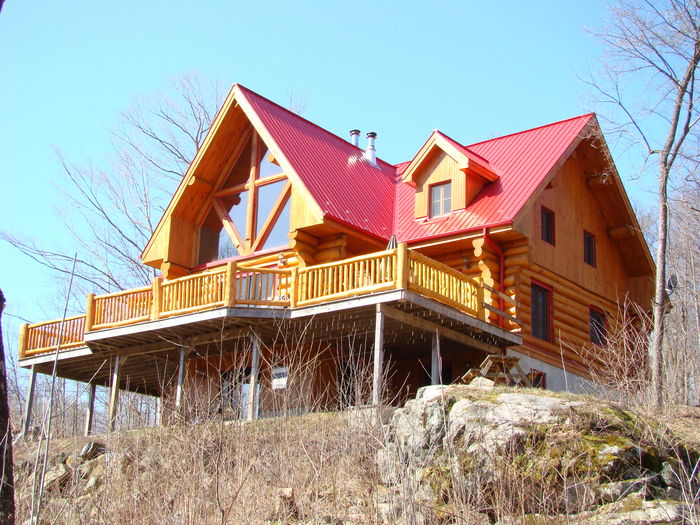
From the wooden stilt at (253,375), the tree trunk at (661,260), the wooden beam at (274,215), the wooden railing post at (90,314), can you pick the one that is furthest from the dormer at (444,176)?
the wooden railing post at (90,314)

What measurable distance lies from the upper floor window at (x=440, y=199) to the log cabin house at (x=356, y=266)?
6 cm

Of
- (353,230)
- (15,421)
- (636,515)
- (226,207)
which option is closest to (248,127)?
(226,207)

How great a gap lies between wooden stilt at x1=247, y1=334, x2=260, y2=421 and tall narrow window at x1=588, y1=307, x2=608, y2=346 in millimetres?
10314

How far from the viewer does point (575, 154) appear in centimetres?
2753

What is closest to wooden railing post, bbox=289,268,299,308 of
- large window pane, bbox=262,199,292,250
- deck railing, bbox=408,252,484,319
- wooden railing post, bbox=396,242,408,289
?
wooden railing post, bbox=396,242,408,289

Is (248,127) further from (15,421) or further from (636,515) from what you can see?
(636,515)

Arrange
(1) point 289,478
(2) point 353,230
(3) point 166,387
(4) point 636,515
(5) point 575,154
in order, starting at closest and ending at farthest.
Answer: (4) point 636,515 < (1) point 289,478 < (2) point 353,230 < (3) point 166,387 < (5) point 575,154

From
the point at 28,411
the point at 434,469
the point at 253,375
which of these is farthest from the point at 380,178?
the point at 434,469

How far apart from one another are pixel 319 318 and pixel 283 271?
1346 millimetres

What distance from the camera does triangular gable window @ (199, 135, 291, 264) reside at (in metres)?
24.8

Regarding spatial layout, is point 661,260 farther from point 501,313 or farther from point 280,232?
point 280,232

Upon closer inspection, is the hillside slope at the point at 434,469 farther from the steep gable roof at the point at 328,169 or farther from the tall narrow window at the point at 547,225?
the tall narrow window at the point at 547,225

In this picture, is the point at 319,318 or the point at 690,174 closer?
the point at 319,318

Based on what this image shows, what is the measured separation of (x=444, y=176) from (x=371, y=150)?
4.79 meters
